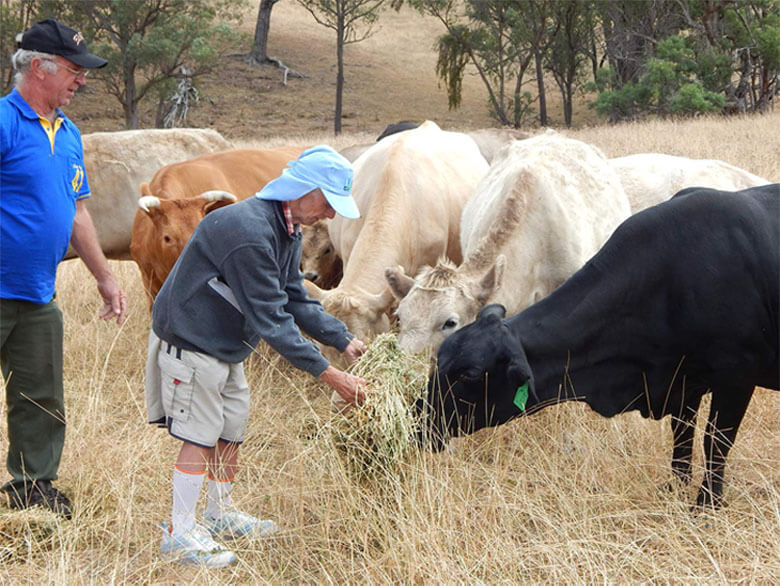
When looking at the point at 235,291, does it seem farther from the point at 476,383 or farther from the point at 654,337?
the point at 654,337

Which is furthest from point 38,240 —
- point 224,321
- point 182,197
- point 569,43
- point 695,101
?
point 569,43

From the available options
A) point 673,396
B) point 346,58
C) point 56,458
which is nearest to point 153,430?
point 56,458

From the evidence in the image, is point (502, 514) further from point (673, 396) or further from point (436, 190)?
point (436, 190)

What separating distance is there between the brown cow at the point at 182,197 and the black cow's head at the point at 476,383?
130 inches

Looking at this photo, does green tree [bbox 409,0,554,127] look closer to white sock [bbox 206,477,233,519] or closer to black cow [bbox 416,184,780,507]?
black cow [bbox 416,184,780,507]

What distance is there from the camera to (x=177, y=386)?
412cm

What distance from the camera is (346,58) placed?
51438 mm

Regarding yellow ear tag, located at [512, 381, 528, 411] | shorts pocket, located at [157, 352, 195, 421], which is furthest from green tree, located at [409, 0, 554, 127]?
shorts pocket, located at [157, 352, 195, 421]

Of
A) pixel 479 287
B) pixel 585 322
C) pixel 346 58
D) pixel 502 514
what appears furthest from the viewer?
pixel 346 58

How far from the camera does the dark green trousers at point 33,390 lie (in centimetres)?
454

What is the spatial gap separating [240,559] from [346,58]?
49968mm

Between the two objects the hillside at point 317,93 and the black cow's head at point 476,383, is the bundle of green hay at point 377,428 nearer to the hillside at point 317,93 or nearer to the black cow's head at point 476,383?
the black cow's head at point 476,383

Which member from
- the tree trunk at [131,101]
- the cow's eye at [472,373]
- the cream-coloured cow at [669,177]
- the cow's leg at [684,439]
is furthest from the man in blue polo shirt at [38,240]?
the tree trunk at [131,101]

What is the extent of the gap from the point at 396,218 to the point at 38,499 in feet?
11.7
